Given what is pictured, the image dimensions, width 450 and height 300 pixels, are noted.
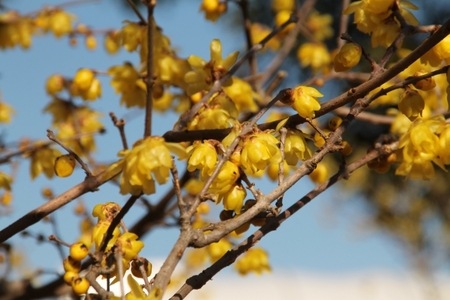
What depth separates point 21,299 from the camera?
79.8 inches

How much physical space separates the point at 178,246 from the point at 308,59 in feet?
8.29

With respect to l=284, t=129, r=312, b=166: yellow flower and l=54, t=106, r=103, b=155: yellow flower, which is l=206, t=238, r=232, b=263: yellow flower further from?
l=284, t=129, r=312, b=166: yellow flower

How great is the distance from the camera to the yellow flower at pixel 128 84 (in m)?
1.96

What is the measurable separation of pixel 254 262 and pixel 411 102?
1.11m

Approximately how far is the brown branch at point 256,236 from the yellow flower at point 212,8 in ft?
3.49

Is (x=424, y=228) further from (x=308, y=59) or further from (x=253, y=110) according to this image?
(x=253, y=110)

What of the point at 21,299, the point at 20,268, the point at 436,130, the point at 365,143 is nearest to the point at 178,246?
the point at 436,130

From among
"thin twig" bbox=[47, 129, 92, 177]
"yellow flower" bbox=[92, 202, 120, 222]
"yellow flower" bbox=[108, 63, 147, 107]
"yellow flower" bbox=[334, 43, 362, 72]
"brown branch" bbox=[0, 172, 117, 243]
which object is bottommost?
"yellow flower" bbox=[92, 202, 120, 222]

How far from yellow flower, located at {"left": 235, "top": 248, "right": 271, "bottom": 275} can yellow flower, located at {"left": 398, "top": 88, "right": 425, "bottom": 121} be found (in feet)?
3.54

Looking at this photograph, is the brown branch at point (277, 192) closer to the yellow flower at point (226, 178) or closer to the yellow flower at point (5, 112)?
the yellow flower at point (226, 178)

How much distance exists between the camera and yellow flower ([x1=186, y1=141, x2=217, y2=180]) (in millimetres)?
1136

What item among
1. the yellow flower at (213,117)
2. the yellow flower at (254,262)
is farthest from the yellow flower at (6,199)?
the yellow flower at (213,117)

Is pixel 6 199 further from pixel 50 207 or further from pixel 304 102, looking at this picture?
pixel 304 102

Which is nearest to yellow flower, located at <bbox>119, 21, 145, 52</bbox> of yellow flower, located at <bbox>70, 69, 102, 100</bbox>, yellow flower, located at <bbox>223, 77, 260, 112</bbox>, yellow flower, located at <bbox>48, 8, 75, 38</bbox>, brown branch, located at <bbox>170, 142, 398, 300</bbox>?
yellow flower, located at <bbox>223, 77, 260, 112</bbox>
